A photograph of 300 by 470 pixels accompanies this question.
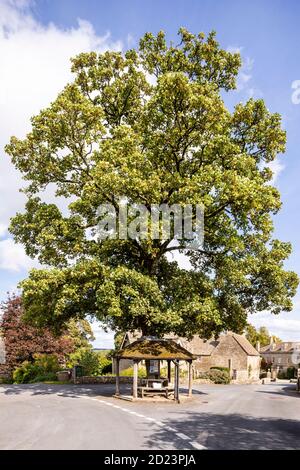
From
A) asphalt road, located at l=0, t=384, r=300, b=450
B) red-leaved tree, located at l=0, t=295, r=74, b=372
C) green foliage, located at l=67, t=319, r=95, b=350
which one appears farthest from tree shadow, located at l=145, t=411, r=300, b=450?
green foliage, located at l=67, t=319, r=95, b=350

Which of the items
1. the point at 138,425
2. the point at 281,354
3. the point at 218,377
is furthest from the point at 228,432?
the point at 281,354

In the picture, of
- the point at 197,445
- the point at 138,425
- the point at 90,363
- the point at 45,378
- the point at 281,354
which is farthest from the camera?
the point at 281,354

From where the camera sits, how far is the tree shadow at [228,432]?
1370 centimetres

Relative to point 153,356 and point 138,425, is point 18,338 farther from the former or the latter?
point 138,425

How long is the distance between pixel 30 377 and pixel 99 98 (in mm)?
27004

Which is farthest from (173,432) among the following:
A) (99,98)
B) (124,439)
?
(99,98)

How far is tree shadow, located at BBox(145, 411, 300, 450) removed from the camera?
1370 cm

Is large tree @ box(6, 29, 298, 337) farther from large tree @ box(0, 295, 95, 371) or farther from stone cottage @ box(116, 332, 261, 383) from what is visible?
stone cottage @ box(116, 332, 261, 383)

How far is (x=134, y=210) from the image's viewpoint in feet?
92.7

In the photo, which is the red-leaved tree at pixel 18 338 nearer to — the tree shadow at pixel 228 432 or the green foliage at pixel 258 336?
the tree shadow at pixel 228 432

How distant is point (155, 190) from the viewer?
86.4ft

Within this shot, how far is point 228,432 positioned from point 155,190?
573 inches

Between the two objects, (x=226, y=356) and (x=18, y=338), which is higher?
(x=18, y=338)
